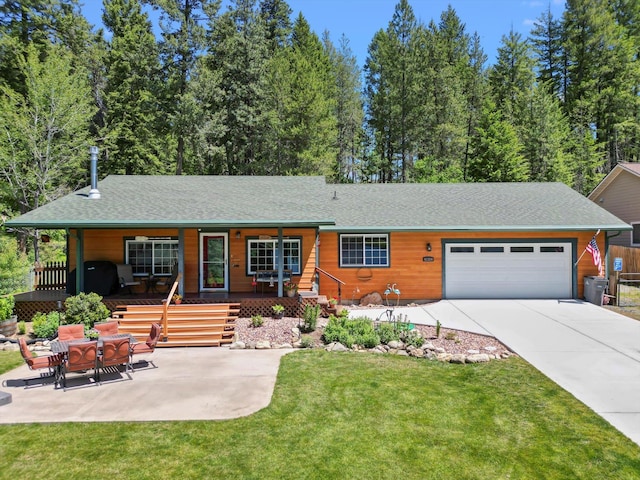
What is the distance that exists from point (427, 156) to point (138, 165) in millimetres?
20955

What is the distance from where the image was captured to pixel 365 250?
47.4ft

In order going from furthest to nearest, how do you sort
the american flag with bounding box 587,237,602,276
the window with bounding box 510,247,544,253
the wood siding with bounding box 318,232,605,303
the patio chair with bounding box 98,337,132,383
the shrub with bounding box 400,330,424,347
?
the window with bounding box 510,247,544,253
the wood siding with bounding box 318,232,605,303
the american flag with bounding box 587,237,602,276
the shrub with bounding box 400,330,424,347
the patio chair with bounding box 98,337,132,383

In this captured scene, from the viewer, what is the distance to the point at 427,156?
107 ft

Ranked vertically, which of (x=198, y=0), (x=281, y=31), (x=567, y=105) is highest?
(x=281, y=31)

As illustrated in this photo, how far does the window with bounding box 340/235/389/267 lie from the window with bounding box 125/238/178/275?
18.4 feet

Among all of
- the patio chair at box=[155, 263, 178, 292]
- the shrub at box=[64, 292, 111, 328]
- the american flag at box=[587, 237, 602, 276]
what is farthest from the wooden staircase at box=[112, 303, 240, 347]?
the american flag at box=[587, 237, 602, 276]

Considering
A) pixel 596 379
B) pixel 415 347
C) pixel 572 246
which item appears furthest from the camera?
pixel 572 246

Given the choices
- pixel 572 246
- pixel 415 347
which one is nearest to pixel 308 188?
pixel 415 347

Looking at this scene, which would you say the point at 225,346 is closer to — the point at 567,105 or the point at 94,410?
the point at 94,410

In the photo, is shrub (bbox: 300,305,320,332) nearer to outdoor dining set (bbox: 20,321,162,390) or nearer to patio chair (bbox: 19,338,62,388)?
outdoor dining set (bbox: 20,321,162,390)

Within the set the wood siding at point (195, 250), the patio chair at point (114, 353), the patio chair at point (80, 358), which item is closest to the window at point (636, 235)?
the wood siding at point (195, 250)

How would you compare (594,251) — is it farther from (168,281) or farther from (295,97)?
(295,97)

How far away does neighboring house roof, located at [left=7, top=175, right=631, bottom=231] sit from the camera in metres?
11.6

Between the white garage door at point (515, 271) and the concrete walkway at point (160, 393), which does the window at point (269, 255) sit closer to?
the concrete walkway at point (160, 393)
